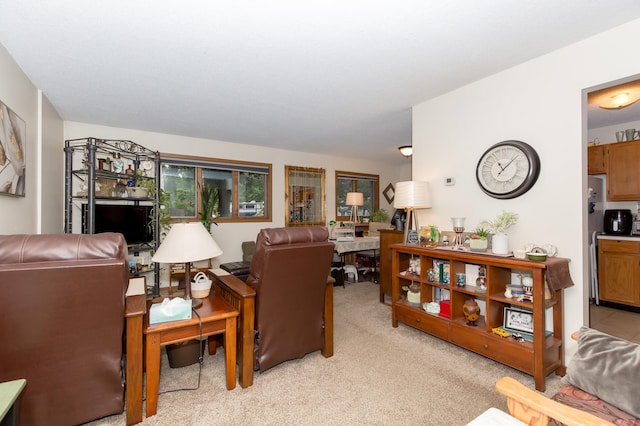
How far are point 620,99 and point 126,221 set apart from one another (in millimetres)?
5718

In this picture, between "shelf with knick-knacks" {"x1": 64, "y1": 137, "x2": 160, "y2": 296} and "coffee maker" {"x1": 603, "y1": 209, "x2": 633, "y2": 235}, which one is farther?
"coffee maker" {"x1": 603, "y1": 209, "x2": 633, "y2": 235}

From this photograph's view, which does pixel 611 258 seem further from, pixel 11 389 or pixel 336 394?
pixel 11 389

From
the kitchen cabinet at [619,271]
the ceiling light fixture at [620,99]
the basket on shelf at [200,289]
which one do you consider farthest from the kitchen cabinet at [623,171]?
the basket on shelf at [200,289]

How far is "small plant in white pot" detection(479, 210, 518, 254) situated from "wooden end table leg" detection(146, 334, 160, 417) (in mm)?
2596

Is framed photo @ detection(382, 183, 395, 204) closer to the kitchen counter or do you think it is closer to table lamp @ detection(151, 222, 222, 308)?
the kitchen counter

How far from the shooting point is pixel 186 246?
1966 millimetres

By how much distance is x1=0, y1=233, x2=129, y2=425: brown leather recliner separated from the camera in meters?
1.35

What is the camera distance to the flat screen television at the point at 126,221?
3.68 meters

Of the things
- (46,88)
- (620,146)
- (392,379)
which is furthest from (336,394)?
(620,146)

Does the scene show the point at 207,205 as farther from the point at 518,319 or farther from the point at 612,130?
the point at 612,130

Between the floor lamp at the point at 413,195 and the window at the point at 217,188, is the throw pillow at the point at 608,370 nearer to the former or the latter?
the floor lamp at the point at 413,195

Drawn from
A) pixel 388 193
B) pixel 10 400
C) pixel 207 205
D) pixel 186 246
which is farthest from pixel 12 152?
pixel 388 193

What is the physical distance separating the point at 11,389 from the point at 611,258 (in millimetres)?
5423

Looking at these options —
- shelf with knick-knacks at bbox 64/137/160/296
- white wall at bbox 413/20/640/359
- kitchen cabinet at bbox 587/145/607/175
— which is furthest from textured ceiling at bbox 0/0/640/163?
kitchen cabinet at bbox 587/145/607/175
